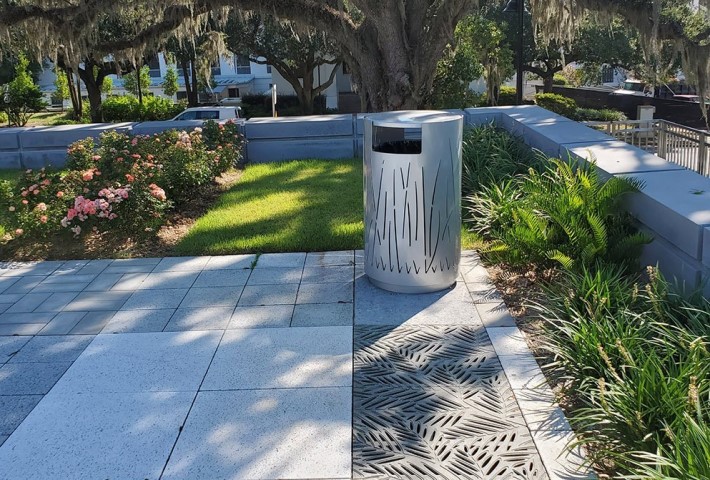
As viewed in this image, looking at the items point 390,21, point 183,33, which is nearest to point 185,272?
point 390,21

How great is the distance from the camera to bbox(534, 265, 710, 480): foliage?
3.04m

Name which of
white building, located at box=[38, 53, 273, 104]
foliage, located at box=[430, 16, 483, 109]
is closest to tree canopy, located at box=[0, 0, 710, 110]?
foliage, located at box=[430, 16, 483, 109]

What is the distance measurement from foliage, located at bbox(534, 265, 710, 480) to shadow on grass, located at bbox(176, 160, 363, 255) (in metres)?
3.09

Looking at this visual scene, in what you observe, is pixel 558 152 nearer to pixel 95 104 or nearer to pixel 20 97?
pixel 95 104

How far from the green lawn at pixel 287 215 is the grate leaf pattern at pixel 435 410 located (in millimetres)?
2389

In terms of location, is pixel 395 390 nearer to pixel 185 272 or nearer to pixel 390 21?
pixel 185 272

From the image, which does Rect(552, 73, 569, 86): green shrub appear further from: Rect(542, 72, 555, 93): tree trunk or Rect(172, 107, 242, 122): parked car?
Rect(172, 107, 242, 122): parked car

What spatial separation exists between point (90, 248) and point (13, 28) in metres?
8.16

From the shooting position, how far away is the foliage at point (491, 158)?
8312 mm

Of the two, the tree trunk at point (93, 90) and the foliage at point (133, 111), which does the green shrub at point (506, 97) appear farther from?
the tree trunk at point (93, 90)

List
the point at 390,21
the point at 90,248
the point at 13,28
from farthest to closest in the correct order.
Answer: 1. the point at 13,28
2. the point at 390,21
3. the point at 90,248

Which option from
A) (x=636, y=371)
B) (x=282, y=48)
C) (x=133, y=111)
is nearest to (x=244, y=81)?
(x=282, y=48)

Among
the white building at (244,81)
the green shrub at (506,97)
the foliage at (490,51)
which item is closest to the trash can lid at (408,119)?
the foliage at (490,51)

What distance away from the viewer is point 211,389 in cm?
430
